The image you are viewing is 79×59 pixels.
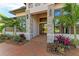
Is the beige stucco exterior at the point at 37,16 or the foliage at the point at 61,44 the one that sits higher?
the beige stucco exterior at the point at 37,16

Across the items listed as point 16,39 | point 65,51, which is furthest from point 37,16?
point 65,51

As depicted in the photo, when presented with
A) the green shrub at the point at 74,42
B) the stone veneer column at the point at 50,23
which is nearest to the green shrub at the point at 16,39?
the stone veneer column at the point at 50,23

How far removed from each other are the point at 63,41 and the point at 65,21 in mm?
472

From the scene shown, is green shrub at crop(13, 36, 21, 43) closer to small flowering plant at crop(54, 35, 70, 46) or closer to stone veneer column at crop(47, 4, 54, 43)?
stone veneer column at crop(47, 4, 54, 43)

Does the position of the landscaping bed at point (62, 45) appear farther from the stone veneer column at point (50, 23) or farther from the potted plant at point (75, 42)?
the stone veneer column at point (50, 23)

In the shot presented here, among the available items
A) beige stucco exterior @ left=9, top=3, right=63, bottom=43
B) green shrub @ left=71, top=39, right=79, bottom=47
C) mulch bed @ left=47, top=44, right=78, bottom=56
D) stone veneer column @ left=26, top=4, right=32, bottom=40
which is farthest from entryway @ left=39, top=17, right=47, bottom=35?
green shrub @ left=71, top=39, right=79, bottom=47

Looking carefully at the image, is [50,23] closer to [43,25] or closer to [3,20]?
[43,25]

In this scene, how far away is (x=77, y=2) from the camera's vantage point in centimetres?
329

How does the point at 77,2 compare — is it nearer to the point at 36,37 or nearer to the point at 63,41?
the point at 63,41

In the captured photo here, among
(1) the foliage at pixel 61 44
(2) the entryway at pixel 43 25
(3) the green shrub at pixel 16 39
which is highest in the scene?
(2) the entryway at pixel 43 25

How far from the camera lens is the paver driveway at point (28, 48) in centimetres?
332

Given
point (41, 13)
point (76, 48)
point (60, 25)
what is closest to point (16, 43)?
point (41, 13)

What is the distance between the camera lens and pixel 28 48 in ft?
11.0

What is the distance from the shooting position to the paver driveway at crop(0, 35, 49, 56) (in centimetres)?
332
